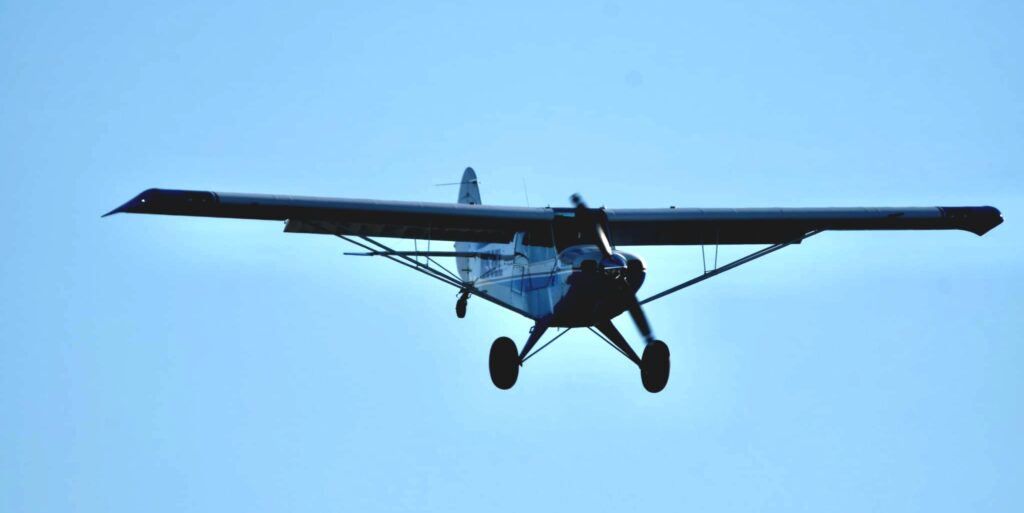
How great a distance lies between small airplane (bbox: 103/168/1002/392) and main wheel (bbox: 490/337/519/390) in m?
0.02

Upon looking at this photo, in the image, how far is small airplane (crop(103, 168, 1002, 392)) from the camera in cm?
3103

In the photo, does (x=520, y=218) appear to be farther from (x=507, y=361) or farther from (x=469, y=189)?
(x=469, y=189)

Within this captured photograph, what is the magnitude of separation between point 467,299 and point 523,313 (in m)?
3.96

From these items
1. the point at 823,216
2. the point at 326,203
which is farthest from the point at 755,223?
the point at 326,203

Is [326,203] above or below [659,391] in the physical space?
above

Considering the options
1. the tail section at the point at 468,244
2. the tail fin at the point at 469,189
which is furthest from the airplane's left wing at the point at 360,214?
the tail fin at the point at 469,189

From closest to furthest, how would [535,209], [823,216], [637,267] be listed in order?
[637,267], [535,209], [823,216]

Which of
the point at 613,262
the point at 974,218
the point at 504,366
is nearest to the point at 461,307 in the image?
the point at 504,366

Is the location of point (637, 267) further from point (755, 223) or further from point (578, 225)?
point (755, 223)

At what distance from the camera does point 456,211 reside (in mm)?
32906

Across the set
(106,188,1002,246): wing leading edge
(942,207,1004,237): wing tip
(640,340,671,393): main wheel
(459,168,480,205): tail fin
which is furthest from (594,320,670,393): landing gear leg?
(459,168,480,205): tail fin

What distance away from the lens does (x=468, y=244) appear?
3697 cm

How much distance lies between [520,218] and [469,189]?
31.0 feet

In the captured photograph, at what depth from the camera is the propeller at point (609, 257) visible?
102 ft
